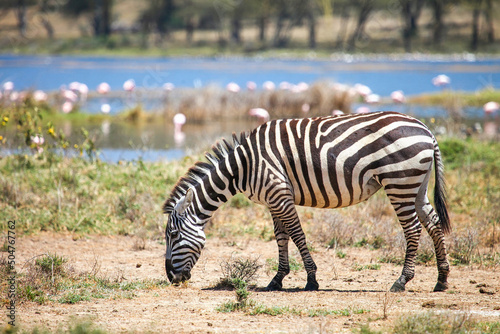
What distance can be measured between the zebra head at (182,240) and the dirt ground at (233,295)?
8.2 inches

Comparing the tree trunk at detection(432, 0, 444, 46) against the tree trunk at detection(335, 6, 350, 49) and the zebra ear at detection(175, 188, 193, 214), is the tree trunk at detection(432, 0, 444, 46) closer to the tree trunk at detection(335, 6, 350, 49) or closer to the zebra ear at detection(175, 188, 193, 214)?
the tree trunk at detection(335, 6, 350, 49)

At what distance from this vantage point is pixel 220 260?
793 cm

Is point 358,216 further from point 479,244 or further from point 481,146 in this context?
point 481,146

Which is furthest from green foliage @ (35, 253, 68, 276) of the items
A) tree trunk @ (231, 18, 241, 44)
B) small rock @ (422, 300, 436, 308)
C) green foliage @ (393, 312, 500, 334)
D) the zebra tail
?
tree trunk @ (231, 18, 241, 44)

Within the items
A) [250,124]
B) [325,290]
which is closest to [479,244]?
[325,290]

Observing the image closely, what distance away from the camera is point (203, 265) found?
25.2 ft

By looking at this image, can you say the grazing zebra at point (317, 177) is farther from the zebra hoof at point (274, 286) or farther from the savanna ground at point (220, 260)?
the savanna ground at point (220, 260)

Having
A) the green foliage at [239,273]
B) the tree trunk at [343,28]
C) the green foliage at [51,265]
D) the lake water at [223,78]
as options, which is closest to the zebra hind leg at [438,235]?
the green foliage at [239,273]

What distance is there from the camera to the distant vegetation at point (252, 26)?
217 ft

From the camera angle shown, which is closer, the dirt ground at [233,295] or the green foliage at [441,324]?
the green foliage at [441,324]

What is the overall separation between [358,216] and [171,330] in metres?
4.95

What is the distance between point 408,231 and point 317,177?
1.19 m

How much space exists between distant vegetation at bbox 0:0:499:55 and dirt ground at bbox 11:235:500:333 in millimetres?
59161

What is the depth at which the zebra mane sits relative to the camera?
22.3 feet
